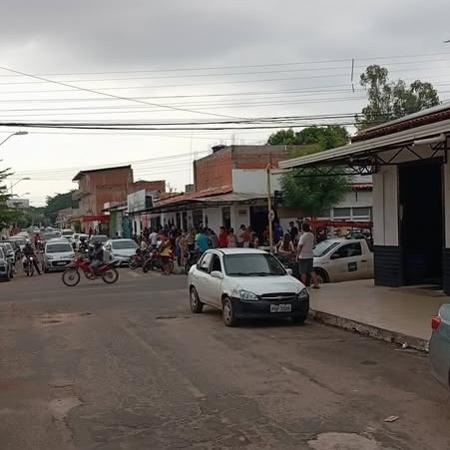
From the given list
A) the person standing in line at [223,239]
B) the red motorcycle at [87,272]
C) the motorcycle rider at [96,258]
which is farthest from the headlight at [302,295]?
the person standing in line at [223,239]

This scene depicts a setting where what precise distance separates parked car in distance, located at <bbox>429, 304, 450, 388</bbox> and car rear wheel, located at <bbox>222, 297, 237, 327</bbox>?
7105 millimetres

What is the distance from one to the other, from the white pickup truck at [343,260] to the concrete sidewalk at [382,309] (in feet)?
8.44

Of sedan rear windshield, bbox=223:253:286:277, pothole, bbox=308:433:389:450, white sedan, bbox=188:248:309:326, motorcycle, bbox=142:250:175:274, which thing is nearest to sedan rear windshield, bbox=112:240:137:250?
motorcycle, bbox=142:250:175:274

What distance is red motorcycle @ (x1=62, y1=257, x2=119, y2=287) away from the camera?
27500 millimetres

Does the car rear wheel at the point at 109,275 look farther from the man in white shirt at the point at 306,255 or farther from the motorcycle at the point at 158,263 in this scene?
the man in white shirt at the point at 306,255

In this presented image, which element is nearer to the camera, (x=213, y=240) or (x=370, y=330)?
(x=370, y=330)

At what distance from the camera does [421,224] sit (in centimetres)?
1952

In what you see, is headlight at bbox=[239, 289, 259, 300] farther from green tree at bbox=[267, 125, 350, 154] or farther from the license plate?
green tree at bbox=[267, 125, 350, 154]

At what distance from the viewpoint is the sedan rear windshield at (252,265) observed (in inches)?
610

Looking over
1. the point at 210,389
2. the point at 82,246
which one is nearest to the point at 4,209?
the point at 82,246

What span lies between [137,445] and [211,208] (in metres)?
36.3

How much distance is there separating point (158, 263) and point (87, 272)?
16.9 ft

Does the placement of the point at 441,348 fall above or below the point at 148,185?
below

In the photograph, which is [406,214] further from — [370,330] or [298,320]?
[370,330]
